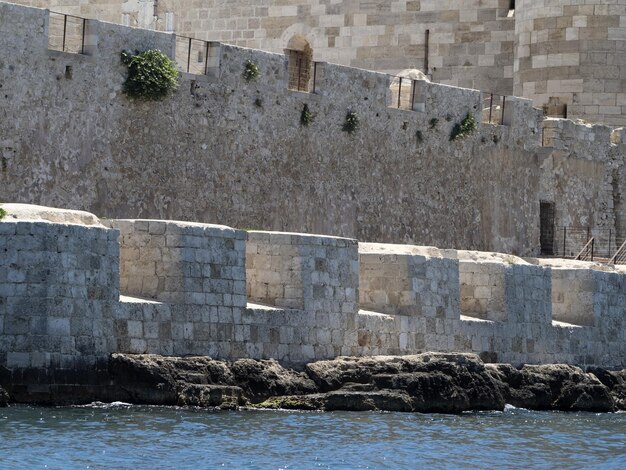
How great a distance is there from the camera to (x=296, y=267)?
27484 mm

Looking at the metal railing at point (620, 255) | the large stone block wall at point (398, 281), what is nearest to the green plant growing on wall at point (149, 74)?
the large stone block wall at point (398, 281)

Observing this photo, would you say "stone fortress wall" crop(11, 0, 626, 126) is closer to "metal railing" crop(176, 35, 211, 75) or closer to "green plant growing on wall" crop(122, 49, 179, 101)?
"metal railing" crop(176, 35, 211, 75)

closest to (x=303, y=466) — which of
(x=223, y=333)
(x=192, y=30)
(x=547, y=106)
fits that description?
(x=223, y=333)

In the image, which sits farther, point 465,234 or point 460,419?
point 465,234

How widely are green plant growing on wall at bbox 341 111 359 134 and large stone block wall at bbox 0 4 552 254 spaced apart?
0.08m

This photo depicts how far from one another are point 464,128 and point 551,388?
792cm

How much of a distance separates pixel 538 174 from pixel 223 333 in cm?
1416

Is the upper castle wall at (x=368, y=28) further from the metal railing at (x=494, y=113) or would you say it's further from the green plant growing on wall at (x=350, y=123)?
the green plant growing on wall at (x=350, y=123)

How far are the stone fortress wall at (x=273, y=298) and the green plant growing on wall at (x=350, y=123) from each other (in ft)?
13.1

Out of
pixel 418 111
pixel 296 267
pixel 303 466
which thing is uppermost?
pixel 418 111

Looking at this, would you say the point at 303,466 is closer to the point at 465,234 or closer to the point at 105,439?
the point at 105,439

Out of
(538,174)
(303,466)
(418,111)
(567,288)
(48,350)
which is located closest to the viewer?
(303,466)

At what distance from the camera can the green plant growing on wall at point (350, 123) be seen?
115 feet

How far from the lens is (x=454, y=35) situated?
4375 centimetres
